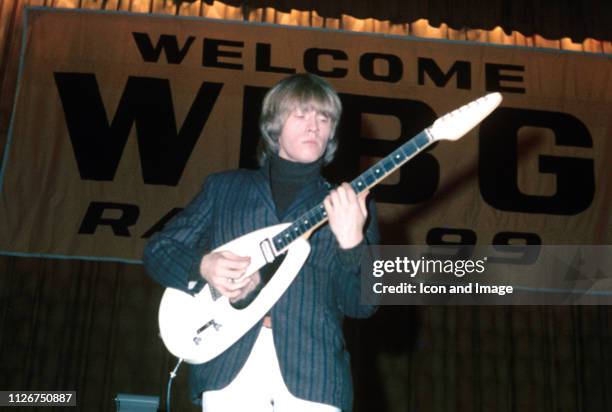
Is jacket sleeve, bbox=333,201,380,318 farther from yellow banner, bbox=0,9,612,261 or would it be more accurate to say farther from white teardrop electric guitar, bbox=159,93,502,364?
yellow banner, bbox=0,9,612,261

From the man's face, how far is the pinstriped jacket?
9 cm

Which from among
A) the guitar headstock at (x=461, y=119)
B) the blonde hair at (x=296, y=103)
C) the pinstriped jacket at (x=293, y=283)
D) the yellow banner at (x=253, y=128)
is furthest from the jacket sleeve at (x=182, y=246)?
the yellow banner at (x=253, y=128)

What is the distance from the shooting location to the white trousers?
1248mm

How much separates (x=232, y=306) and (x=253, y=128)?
284 centimetres

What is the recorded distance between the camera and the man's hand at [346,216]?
1341 millimetres

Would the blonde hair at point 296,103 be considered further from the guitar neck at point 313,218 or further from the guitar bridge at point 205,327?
the guitar bridge at point 205,327

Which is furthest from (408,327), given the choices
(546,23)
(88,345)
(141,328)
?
(546,23)

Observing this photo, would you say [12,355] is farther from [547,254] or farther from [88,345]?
[547,254]

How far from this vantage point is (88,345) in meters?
4.16

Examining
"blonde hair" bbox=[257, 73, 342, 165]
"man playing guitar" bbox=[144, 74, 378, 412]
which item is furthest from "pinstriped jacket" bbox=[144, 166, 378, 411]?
"blonde hair" bbox=[257, 73, 342, 165]

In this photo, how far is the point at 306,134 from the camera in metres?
1.50

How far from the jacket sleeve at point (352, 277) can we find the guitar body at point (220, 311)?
0.10 meters

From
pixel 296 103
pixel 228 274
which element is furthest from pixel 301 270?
pixel 296 103

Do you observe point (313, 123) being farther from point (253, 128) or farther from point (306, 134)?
point (253, 128)
